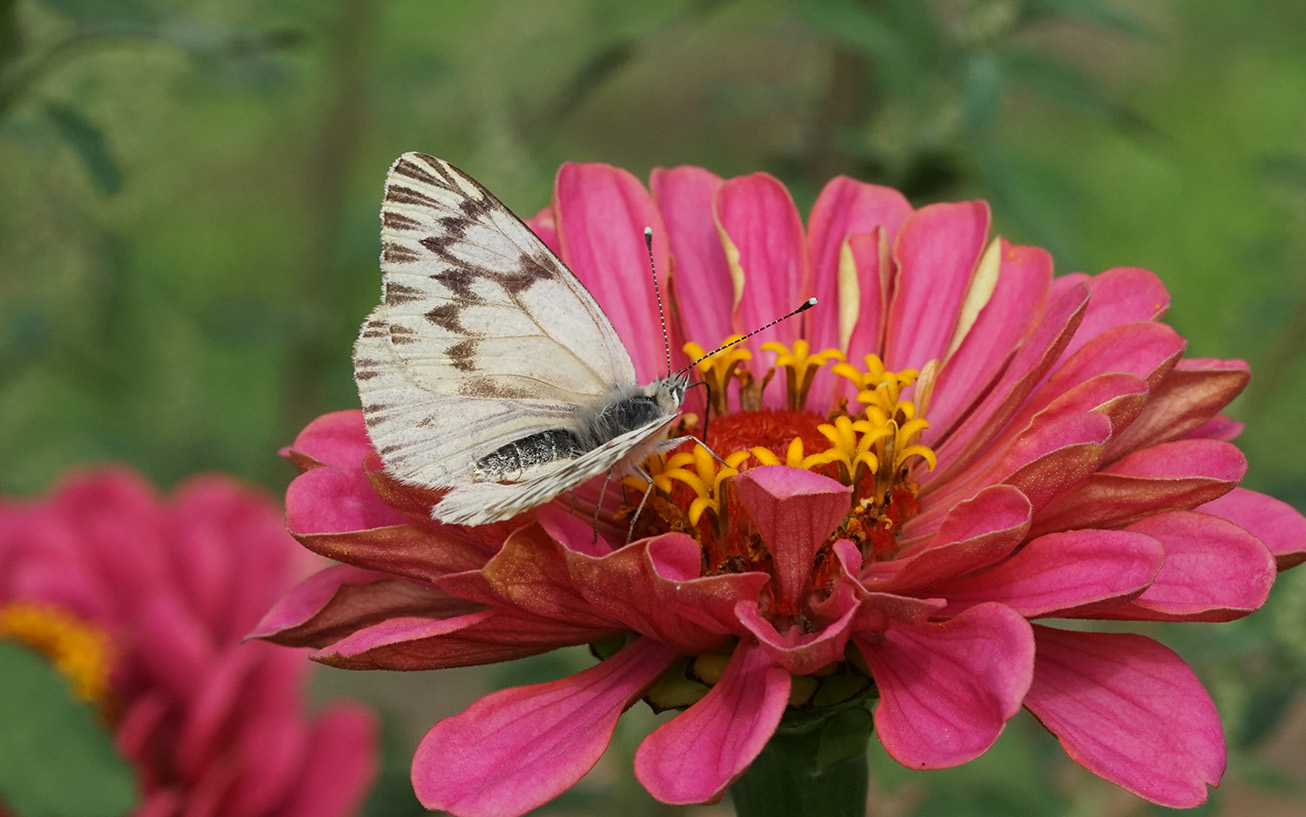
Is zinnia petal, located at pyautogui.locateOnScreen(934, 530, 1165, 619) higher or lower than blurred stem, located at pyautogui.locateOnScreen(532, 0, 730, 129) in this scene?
lower

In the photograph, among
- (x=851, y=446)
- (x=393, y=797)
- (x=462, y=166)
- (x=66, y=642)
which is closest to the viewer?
(x=851, y=446)

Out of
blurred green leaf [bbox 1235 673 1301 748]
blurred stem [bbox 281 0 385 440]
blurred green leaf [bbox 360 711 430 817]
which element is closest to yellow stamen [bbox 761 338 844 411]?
blurred green leaf [bbox 1235 673 1301 748]

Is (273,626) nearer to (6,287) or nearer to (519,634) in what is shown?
(519,634)

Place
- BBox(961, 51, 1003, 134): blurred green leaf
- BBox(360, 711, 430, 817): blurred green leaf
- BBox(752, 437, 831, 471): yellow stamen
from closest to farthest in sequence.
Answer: BBox(752, 437, 831, 471): yellow stamen < BBox(961, 51, 1003, 134): blurred green leaf < BBox(360, 711, 430, 817): blurred green leaf

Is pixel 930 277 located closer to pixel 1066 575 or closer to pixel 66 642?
pixel 1066 575

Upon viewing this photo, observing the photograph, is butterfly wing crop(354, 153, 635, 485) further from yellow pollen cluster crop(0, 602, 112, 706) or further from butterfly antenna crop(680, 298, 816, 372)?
yellow pollen cluster crop(0, 602, 112, 706)

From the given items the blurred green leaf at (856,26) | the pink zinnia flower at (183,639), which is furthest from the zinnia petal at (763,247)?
Answer: the pink zinnia flower at (183,639)

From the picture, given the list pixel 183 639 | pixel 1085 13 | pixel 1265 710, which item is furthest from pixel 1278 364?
pixel 183 639
